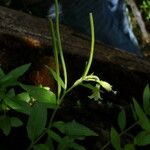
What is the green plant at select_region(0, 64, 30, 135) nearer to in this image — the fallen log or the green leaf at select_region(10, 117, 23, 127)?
the green leaf at select_region(10, 117, 23, 127)

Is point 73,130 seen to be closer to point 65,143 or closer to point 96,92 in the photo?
point 65,143

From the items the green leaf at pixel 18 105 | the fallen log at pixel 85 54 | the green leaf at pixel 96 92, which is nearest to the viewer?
the green leaf at pixel 18 105

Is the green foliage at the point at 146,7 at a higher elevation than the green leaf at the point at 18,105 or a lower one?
lower

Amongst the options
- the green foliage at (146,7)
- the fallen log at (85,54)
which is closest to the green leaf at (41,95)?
the fallen log at (85,54)

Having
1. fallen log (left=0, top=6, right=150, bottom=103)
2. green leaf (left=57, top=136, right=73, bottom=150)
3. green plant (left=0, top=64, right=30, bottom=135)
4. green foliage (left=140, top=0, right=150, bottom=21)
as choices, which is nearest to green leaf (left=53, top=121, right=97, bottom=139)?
green leaf (left=57, top=136, right=73, bottom=150)

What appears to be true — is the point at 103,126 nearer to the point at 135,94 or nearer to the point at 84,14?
the point at 135,94

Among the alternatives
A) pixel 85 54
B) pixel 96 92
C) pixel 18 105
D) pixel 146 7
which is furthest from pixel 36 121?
pixel 146 7

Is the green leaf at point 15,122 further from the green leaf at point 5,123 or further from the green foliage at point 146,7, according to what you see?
the green foliage at point 146,7
